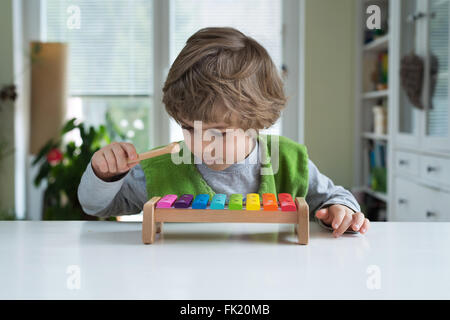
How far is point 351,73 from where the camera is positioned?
10.2 ft

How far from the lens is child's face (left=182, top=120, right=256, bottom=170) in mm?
800

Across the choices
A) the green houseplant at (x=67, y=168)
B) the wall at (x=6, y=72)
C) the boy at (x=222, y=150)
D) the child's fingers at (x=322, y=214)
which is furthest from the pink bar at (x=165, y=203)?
the wall at (x=6, y=72)

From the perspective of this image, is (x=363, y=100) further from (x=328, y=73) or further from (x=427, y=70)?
(x=427, y=70)

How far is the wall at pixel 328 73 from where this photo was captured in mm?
3061

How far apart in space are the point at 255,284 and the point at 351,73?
2.85 m

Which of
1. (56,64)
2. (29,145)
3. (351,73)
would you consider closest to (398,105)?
(351,73)

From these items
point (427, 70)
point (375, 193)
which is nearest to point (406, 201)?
point (375, 193)

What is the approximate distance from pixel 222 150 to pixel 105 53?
2478 millimetres

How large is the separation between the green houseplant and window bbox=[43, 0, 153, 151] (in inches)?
13.6

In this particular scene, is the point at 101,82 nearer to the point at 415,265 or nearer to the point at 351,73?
the point at 351,73

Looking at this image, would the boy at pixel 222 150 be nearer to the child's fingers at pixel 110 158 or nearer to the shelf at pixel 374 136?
the child's fingers at pixel 110 158

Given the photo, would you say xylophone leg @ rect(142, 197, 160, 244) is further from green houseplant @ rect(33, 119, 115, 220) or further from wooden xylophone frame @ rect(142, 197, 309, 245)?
green houseplant @ rect(33, 119, 115, 220)

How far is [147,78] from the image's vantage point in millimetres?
3195

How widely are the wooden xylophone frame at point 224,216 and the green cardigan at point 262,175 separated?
1.00 feet
